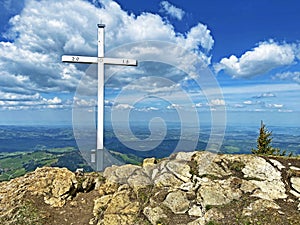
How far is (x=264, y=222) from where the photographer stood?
816cm

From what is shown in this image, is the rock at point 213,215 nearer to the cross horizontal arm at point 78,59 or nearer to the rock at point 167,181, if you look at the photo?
the rock at point 167,181

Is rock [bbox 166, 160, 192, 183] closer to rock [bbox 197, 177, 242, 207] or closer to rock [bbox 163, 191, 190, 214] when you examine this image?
rock [bbox 197, 177, 242, 207]

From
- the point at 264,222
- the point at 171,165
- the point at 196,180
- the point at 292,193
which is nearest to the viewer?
the point at 264,222

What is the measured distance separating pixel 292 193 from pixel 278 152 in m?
5.77

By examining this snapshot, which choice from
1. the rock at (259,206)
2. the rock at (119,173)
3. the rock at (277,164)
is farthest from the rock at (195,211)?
the rock at (277,164)

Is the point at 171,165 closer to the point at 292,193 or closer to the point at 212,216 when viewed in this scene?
the point at 212,216

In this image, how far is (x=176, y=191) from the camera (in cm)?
1020

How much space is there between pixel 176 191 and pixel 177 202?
61 cm

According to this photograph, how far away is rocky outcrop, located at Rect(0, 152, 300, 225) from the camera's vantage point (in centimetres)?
894

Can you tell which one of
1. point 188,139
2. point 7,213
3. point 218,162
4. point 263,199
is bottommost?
point 7,213

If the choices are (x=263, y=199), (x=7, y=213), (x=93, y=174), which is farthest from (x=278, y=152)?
(x=7, y=213)

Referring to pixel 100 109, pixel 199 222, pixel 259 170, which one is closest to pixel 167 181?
pixel 199 222

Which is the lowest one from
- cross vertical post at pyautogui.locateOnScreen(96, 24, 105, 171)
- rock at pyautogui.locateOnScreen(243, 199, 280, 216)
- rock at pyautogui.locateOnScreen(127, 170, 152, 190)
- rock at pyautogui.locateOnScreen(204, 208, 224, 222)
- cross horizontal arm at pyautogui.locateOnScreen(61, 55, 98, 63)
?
rock at pyautogui.locateOnScreen(204, 208, 224, 222)

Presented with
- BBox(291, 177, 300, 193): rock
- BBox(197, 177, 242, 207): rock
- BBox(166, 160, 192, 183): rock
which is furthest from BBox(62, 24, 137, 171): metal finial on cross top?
BBox(291, 177, 300, 193): rock
